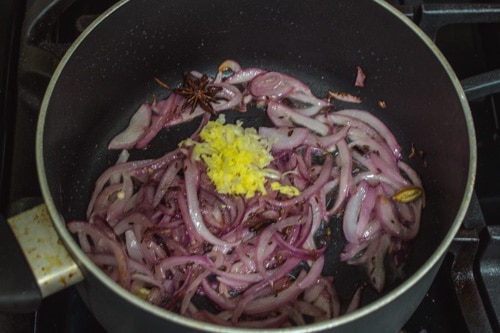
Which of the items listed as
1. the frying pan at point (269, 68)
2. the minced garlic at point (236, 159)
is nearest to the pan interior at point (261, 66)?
the frying pan at point (269, 68)

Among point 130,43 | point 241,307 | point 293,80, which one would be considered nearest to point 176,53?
point 130,43

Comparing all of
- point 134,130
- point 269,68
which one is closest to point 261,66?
point 269,68

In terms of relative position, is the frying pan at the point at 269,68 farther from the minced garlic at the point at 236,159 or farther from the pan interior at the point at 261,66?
the minced garlic at the point at 236,159

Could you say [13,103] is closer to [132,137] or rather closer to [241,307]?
[132,137]

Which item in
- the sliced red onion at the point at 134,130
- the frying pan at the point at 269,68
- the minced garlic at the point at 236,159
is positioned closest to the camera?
the frying pan at the point at 269,68

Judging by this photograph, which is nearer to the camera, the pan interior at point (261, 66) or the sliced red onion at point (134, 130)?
the pan interior at point (261, 66)

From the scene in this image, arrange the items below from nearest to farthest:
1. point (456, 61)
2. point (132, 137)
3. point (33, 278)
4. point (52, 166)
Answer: point (33, 278), point (52, 166), point (132, 137), point (456, 61)
